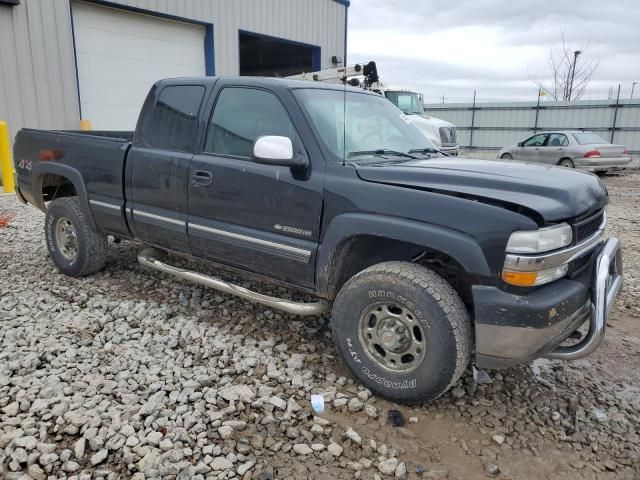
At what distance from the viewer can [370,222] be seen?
2941 millimetres

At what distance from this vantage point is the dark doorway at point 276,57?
54.6 feet

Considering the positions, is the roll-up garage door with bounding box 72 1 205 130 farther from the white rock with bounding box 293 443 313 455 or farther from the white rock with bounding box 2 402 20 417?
the white rock with bounding box 293 443 313 455

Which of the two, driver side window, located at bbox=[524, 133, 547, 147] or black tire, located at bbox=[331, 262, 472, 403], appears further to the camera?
driver side window, located at bbox=[524, 133, 547, 147]

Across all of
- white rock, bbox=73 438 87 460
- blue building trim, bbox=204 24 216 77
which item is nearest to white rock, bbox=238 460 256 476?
white rock, bbox=73 438 87 460

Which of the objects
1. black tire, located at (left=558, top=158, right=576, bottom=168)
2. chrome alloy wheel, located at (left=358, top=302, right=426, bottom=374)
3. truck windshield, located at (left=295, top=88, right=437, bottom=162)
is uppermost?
truck windshield, located at (left=295, top=88, right=437, bottom=162)

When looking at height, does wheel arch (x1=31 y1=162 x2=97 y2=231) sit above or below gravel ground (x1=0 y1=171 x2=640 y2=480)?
above

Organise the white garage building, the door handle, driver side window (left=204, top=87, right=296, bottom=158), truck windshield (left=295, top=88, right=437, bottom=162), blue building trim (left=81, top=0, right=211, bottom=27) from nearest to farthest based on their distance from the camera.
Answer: truck windshield (left=295, top=88, right=437, bottom=162), driver side window (left=204, top=87, right=296, bottom=158), the door handle, the white garage building, blue building trim (left=81, top=0, right=211, bottom=27)

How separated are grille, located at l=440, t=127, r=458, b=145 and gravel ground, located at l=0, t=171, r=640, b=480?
11.9 metres

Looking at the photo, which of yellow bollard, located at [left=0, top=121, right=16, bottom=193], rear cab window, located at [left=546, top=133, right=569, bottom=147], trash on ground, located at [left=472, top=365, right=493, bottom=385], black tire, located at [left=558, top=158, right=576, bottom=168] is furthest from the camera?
rear cab window, located at [left=546, top=133, right=569, bottom=147]

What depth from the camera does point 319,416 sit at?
2.92 m

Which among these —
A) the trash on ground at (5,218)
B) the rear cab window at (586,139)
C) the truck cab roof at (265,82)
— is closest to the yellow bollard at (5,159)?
the trash on ground at (5,218)

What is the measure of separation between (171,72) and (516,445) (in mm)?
12158

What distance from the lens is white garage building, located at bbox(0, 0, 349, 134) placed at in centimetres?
1001

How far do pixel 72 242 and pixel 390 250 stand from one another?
11.2ft
